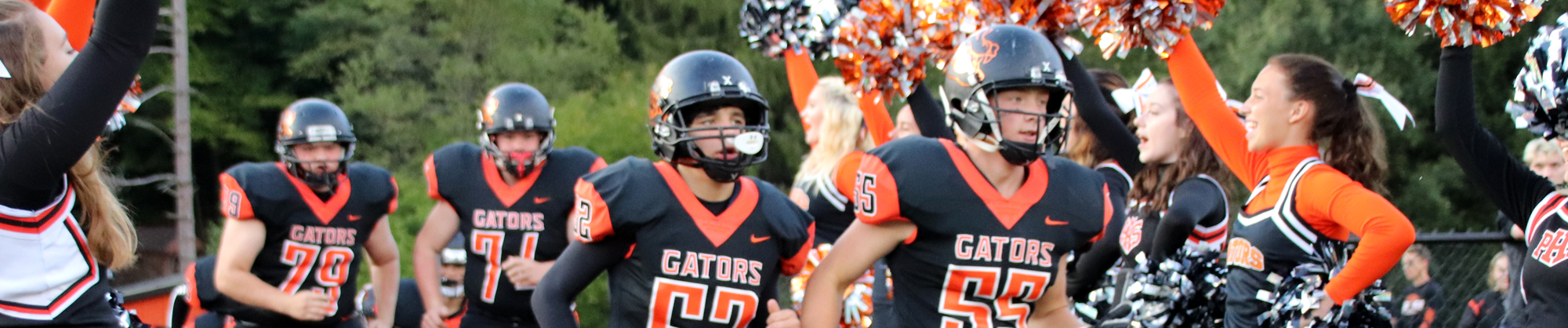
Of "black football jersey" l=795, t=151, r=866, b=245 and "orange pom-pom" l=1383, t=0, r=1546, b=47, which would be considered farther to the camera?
"black football jersey" l=795, t=151, r=866, b=245

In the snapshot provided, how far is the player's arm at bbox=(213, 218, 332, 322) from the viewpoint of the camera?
630cm

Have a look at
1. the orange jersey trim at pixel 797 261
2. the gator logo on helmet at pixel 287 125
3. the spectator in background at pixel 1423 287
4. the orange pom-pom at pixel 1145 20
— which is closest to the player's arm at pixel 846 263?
the orange jersey trim at pixel 797 261

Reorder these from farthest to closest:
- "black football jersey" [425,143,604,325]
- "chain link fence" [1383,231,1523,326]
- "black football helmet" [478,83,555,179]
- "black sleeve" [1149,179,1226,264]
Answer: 1. "chain link fence" [1383,231,1523,326]
2. "black football helmet" [478,83,555,179]
3. "black football jersey" [425,143,604,325]
4. "black sleeve" [1149,179,1226,264]

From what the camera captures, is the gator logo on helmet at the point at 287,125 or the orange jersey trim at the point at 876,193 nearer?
the orange jersey trim at the point at 876,193

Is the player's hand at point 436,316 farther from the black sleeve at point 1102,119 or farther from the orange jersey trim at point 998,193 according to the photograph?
the orange jersey trim at point 998,193

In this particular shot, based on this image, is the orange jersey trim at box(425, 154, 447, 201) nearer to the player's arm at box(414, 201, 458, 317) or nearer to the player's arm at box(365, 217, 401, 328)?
the player's arm at box(414, 201, 458, 317)

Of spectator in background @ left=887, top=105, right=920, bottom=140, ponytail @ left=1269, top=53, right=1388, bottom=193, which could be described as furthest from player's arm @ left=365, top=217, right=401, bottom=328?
ponytail @ left=1269, top=53, right=1388, bottom=193

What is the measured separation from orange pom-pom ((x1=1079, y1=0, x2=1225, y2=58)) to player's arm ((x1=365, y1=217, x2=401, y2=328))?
412 cm

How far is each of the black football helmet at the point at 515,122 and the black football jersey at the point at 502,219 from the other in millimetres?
89

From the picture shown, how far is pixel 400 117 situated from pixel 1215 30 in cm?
1216

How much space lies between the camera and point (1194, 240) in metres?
5.41

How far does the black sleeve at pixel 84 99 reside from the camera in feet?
9.05

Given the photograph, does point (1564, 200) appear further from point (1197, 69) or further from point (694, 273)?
point (694, 273)

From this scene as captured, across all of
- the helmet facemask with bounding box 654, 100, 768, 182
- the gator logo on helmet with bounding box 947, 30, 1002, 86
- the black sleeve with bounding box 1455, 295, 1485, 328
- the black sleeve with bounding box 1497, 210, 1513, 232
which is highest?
the gator logo on helmet with bounding box 947, 30, 1002, 86
